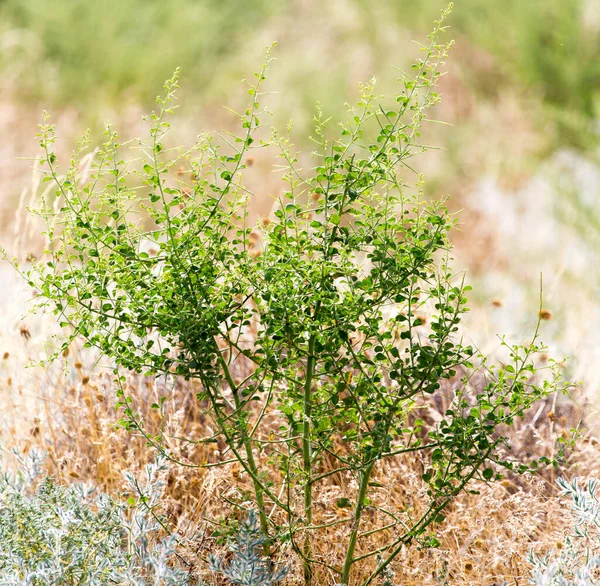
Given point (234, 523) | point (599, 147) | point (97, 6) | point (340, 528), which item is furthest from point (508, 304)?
point (97, 6)

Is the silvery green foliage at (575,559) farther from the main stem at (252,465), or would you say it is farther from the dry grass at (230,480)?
the main stem at (252,465)

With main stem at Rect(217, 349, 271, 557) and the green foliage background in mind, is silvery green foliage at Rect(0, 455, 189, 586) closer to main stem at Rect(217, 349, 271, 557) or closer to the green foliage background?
main stem at Rect(217, 349, 271, 557)

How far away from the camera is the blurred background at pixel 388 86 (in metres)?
6.48

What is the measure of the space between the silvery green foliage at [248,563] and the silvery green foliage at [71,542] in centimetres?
10

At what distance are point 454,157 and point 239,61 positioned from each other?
2.60 meters

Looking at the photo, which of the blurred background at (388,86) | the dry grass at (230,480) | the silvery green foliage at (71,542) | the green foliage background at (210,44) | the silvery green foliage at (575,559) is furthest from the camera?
the green foliage background at (210,44)

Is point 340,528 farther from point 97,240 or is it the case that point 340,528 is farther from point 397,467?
point 97,240

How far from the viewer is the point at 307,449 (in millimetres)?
1858

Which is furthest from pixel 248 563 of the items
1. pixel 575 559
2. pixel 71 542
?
pixel 575 559

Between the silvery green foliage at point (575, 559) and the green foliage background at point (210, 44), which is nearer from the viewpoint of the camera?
the silvery green foliage at point (575, 559)

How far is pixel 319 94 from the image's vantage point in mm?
7371

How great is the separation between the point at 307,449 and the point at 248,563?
0.27 metres

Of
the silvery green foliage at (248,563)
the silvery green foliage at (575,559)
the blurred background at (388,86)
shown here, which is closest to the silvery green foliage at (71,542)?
the silvery green foliage at (248,563)

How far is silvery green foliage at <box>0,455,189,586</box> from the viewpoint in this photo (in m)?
1.71
